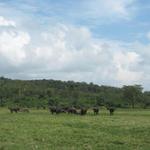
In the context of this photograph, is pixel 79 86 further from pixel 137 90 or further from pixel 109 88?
pixel 137 90

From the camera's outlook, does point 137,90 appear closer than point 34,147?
No

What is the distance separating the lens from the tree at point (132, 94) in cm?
11025

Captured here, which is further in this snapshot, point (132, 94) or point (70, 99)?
→ point (70, 99)

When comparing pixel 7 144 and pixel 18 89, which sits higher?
pixel 18 89

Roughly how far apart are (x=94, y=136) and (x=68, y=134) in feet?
5.11

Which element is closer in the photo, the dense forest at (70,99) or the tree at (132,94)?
the dense forest at (70,99)

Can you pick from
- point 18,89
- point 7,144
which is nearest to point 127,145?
point 7,144

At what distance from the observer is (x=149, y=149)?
19047 mm

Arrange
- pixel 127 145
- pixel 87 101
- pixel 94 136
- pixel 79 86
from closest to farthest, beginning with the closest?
1. pixel 127 145
2. pixel 94 136
3. pixel 87 101
4. pixel 79 86

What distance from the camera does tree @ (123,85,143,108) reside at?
362ft

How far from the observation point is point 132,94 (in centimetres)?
10988

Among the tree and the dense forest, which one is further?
the tree

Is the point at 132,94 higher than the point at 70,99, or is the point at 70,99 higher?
the point at 132,94

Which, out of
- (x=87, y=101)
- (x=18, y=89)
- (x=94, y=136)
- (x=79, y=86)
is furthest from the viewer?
(x=79, y=86)
